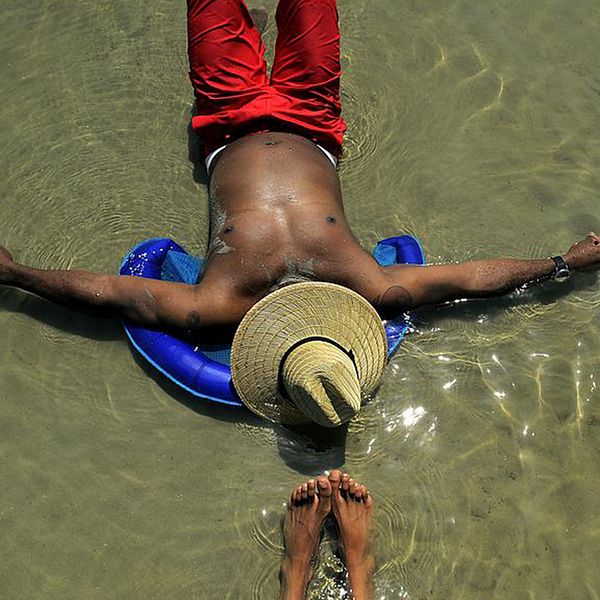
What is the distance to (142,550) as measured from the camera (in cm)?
404

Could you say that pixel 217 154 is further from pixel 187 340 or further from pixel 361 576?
pixel 361 576

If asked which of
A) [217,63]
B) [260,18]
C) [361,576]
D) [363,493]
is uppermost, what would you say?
[217,63]

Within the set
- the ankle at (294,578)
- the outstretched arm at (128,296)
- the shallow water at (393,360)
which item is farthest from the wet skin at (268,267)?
the ankle at (294,578)

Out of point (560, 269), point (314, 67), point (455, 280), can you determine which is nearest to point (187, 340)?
point (455, 280)

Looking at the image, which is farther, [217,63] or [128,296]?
[217,63]

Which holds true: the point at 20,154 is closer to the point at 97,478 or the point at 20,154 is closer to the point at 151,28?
the point at 151,28

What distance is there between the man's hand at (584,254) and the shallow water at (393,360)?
15 centimetres

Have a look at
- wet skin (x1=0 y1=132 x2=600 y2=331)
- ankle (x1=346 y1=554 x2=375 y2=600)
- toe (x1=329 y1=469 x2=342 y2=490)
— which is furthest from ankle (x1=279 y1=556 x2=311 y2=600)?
wet skin (x1=0 y1=132 x2=600 y2=331)

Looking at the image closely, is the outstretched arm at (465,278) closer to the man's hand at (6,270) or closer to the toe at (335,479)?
the toe at (335,479)

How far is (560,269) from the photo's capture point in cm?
466

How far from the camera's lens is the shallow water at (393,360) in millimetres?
4051

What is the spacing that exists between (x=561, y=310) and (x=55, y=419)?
287cm

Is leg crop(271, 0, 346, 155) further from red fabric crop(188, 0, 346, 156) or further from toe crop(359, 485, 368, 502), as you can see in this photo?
toe crop(359, 485, 368, 502)

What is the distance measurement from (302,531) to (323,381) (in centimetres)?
93
